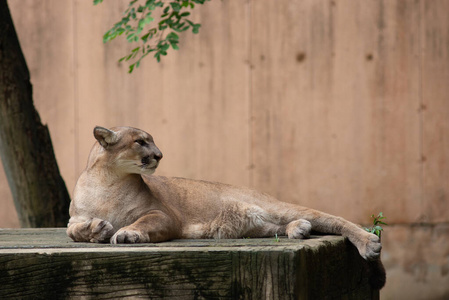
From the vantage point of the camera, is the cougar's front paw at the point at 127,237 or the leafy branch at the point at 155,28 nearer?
the cougar's front paw at the point at 127,237

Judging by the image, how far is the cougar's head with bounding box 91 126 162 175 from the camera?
3729mm

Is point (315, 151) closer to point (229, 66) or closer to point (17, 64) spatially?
point (229, 66)

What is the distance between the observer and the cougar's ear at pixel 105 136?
372 cm

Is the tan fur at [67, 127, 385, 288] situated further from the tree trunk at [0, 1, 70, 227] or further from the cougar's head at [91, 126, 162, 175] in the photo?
the tree trunk at [0, 1, 70, 227]

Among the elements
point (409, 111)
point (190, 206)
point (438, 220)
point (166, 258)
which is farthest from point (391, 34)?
point (166, 258)

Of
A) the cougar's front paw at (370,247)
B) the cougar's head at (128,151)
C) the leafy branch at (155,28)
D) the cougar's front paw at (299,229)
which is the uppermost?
the leafy branch at (155,28)

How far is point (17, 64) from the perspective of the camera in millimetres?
5953

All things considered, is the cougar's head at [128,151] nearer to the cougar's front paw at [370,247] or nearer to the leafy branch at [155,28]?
the cougar's front paw at [370,247]

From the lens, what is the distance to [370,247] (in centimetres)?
359

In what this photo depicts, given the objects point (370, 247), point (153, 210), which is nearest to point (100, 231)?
point (153, 210)

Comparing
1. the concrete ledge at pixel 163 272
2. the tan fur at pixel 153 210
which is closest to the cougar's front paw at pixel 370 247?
the tan fur at pixel 153 210

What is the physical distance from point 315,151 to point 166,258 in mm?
5511

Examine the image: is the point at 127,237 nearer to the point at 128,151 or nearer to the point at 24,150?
the point at 128,151

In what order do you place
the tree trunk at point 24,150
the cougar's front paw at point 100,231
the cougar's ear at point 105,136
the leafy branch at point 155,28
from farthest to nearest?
the tree trunk at point 24,150 < the leafy branch at point 155,28 < the cougar's ear at point 105,136 < the cougar's front paw at point 100,231
